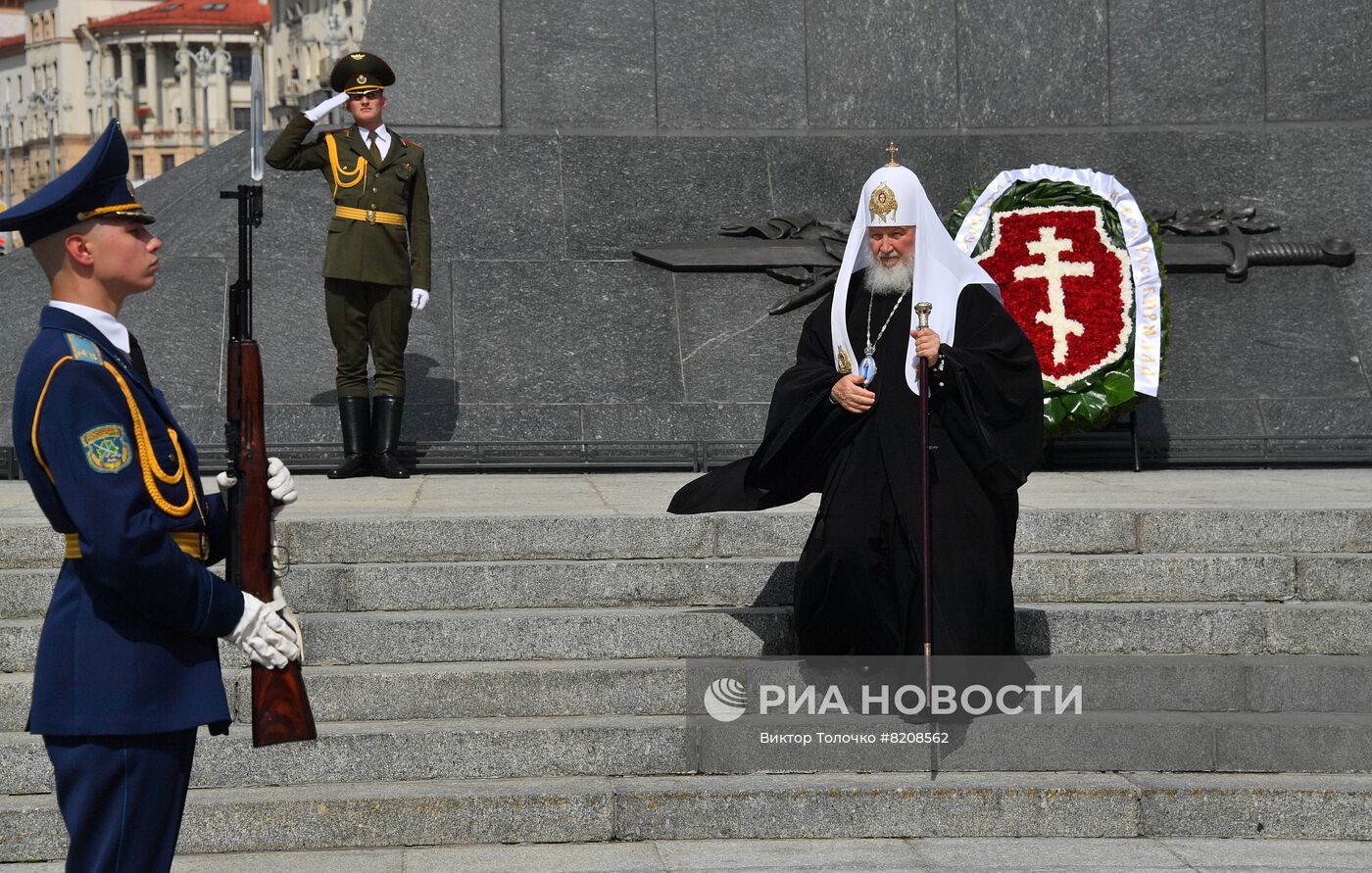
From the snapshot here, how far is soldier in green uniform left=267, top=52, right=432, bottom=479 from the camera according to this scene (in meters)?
9.27

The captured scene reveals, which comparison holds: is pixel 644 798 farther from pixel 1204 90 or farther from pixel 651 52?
pixel 1204 90

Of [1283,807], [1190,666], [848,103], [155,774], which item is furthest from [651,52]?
[155,774]

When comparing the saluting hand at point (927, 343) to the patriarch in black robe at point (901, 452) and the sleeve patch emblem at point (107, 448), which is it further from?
the sleeve patch emblem at point (107, 448)

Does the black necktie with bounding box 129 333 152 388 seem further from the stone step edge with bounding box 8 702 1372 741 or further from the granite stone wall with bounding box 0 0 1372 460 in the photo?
the granite stone wall with bounding box 0 0 1372 460

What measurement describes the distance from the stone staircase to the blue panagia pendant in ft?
3.13

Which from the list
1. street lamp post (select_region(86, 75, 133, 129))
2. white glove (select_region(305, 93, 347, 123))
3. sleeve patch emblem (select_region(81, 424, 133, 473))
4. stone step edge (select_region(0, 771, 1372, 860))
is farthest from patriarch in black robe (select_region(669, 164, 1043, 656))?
street lamp post (select_region(86, 75, 133, 129))

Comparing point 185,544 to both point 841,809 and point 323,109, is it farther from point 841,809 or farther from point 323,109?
point 323,109

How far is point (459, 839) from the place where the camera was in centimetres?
561

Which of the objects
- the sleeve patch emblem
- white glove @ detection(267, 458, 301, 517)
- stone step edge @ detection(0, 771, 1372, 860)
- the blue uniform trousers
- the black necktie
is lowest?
stone step edge @ detection(0, 771, 1372, 860)

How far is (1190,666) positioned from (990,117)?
591cm

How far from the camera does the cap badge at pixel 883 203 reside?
20.6ft

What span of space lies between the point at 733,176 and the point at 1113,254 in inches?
101

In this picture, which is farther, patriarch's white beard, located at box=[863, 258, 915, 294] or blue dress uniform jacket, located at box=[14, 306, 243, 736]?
patriarch's white beard, located at box=[863, 258, 915, 294]

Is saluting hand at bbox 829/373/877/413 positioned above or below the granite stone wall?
below
